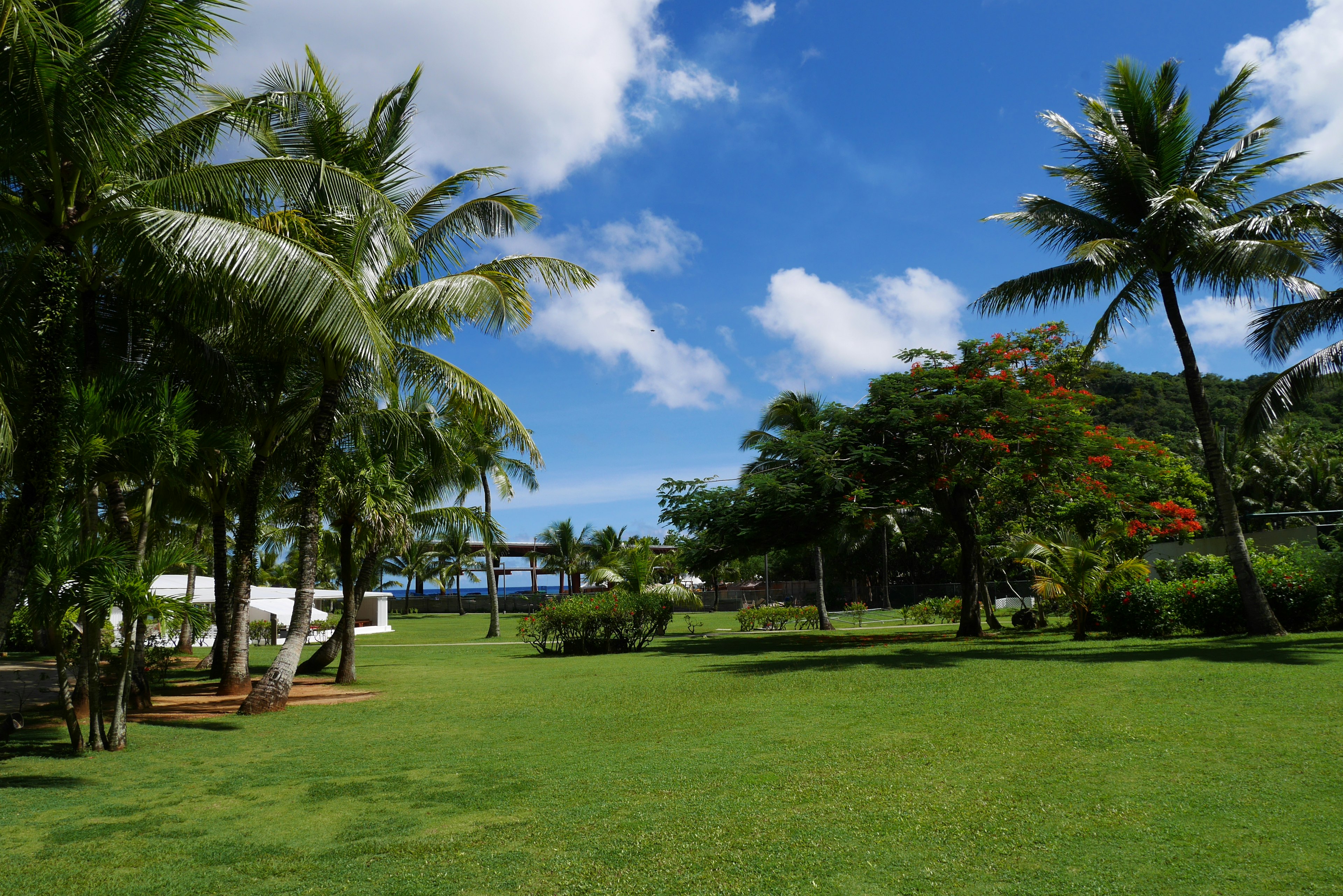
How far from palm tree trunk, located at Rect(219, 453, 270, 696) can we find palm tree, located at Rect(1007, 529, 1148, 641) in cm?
1589

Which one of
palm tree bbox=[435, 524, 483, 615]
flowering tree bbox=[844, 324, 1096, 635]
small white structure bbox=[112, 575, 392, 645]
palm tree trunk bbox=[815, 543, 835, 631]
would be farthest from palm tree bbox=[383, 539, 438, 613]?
flowering tree bbox=[844, 324, 1096, 635]

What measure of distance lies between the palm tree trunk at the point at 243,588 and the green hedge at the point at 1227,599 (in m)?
17.7

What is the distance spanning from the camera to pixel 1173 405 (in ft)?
Answer: 172

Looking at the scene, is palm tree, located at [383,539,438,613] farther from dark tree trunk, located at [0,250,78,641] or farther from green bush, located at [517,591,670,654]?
dark tree trunk, located at [0,250,78,641]

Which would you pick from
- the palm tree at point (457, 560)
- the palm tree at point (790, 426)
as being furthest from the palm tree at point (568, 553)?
the palm tree at point (790, 426)

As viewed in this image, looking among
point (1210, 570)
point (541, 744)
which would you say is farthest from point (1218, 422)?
point (541, 744)

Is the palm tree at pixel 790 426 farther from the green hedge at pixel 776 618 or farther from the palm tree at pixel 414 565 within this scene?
the palm tree at pixel 414 565

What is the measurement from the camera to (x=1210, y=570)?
67.6 ft

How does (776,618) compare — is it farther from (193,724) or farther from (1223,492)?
(193,724)

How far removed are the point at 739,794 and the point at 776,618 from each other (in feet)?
88.0

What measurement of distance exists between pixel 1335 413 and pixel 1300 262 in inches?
1612

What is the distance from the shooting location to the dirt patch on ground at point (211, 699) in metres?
12.1

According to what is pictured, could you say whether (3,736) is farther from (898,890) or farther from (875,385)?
(875,385)

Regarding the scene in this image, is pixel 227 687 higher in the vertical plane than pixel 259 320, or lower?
lower
